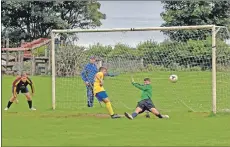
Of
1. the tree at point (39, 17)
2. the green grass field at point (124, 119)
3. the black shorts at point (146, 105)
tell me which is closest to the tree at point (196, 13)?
the tree at point (39, 17)

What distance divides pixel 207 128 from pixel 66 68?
1021cm

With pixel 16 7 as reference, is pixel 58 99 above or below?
below

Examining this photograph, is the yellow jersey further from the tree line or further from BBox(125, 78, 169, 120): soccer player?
the tree line

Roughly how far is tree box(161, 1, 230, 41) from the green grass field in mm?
21640

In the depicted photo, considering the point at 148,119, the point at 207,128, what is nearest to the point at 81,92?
the point at 148,119

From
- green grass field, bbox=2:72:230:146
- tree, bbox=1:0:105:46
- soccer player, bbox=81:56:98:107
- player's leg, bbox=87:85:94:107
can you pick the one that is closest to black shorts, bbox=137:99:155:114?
green grass field, bbox=2:72:230:146

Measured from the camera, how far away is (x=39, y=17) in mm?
53531

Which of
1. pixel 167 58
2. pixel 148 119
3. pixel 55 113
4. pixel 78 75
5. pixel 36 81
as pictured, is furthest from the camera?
pixel 36 81

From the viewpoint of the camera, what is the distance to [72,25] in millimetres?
57938

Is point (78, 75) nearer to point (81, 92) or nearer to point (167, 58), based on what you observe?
point (81, 92)

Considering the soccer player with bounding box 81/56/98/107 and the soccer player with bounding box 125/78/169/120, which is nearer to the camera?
the soccer player with bounding box 125/78/169/120

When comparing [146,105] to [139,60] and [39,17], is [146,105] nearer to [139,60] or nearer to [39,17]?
[139,60]

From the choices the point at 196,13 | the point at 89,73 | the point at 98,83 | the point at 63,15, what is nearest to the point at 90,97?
the point at 89,73

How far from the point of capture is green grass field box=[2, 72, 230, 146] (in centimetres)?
1391
